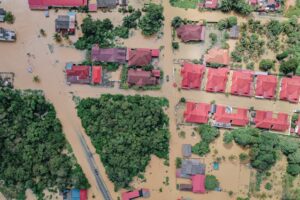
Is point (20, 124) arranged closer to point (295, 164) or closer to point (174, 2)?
point (174, 2)

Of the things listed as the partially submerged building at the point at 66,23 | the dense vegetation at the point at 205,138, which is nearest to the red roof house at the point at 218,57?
the dense vegetation at the point at 205,138

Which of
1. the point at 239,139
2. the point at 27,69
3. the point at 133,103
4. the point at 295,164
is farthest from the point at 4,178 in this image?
the point at 295,164

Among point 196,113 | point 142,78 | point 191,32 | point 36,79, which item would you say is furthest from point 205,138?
point 36,79

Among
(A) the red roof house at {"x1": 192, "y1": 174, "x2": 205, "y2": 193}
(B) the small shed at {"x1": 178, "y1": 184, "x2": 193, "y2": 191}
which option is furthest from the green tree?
(B) the small shed at {"x1": 178, "y1": 184, "x2": 193, "y2": 191}

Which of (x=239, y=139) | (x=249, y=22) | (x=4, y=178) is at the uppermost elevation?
(x=249, y=22)

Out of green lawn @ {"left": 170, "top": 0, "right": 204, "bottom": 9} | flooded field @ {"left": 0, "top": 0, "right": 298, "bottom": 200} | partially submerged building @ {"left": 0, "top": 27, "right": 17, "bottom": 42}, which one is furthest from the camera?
green lawn @ {"left": 170, "top": 0, "right": 204, "bottom": 9}

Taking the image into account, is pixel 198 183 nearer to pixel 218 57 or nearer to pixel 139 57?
pixel 218 57

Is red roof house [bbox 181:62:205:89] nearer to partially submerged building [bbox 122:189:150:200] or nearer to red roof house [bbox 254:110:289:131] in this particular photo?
red roof house [bbox 254:110:289:131]
